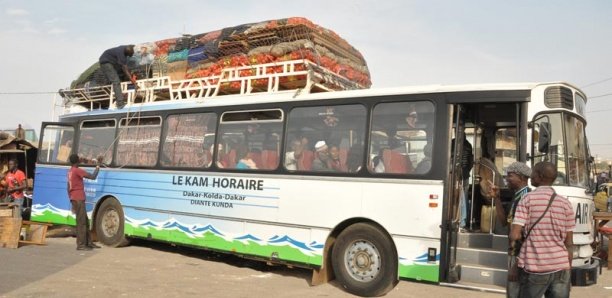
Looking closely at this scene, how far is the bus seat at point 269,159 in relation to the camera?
8239 mm

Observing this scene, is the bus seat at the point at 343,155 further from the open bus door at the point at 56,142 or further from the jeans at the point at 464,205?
the open bus door at the point at 56,142

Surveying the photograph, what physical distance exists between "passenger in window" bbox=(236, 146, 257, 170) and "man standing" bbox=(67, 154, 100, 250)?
3.33 meters

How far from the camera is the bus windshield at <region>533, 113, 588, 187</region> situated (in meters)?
6.41

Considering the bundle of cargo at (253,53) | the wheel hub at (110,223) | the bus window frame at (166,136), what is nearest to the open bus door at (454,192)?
the bundle of cargo at (253,53)

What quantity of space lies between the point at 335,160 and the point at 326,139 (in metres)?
0.35

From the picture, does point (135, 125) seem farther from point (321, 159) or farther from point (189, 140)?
point (321, 159)

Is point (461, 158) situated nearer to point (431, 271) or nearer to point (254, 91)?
point (431, 271)

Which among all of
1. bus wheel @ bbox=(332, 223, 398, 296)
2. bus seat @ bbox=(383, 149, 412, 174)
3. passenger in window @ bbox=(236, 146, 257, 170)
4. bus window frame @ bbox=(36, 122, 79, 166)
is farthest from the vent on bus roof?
A: bus window frame @ bbox=(36, 122, 79, 166)

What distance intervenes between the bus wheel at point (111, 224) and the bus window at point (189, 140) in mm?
1692

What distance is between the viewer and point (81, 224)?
10.3 metres

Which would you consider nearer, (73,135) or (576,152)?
(576,152)

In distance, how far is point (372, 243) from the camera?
7.10 m

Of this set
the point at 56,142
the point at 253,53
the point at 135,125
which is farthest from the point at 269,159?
the point at 56,142

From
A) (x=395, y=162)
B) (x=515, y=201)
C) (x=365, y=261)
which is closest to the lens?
(x=515, y=201)
